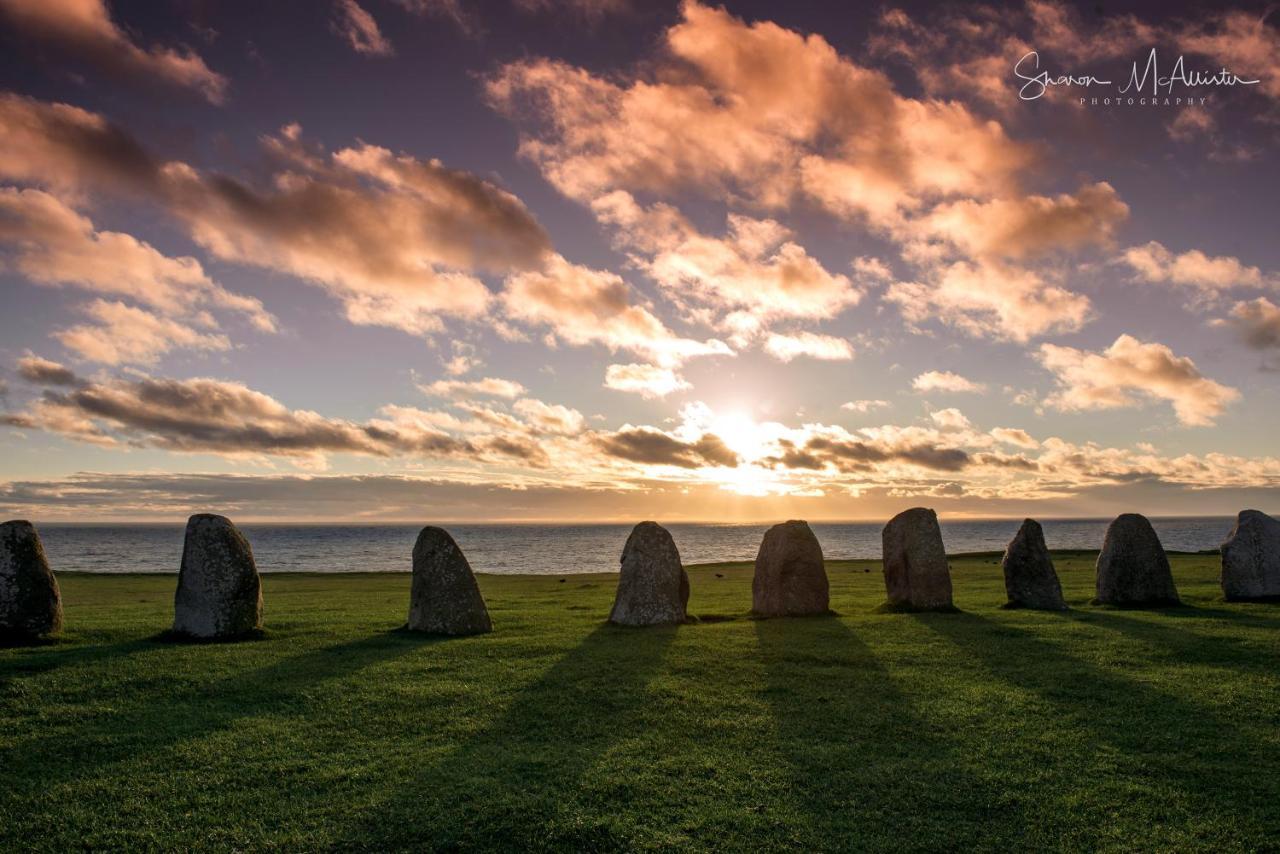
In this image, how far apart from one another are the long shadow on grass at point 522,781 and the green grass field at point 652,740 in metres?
0.03

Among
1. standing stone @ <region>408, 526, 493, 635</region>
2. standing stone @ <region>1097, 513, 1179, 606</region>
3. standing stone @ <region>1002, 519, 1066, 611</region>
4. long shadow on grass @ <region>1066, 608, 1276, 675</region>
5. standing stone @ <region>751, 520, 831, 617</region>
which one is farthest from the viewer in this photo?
standing stone @ <region>1097, 513, 1179, 606</region>

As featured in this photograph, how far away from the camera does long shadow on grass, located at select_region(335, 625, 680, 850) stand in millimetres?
6590

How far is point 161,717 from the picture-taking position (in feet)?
32.7

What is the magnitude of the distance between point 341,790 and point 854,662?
8961 millimetres

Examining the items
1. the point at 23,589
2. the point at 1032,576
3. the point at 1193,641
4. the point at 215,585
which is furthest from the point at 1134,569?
A: the point at 23,589

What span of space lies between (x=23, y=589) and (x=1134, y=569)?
89.1 ft

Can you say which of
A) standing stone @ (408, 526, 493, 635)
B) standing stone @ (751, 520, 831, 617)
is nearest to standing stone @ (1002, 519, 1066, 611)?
A: standing stone @ (751, 520, 831, 617)

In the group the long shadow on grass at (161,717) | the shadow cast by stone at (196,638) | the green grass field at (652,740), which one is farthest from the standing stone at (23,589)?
the long shadow on grass at (161,717)

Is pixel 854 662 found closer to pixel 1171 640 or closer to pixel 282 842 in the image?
pixel 1171 640

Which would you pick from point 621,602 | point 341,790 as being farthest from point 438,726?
point 621,602

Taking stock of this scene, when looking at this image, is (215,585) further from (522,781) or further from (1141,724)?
(1141,724)

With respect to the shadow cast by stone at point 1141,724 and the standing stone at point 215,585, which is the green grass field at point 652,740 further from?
the standing stone at point 215,585

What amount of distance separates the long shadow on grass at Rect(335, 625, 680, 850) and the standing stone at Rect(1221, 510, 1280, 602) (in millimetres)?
18882

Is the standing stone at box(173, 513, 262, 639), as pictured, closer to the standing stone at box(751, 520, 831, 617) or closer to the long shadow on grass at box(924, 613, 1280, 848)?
the standing stone at box(751, 520, 831, 617)
